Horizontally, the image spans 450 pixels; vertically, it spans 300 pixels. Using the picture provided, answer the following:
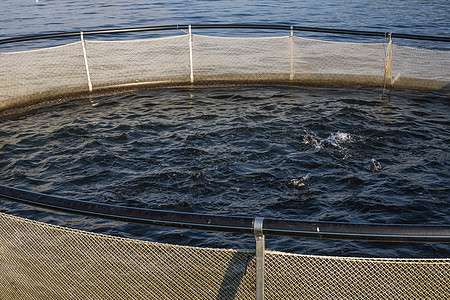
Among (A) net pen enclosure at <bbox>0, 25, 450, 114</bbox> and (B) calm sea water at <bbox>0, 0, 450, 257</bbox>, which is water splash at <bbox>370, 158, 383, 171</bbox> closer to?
(B) calm sea water at <bbox>0, 0, 450, 257</bbox>

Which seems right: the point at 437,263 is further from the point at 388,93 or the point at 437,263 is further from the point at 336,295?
the point at 388,93

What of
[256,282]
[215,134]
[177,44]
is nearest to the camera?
[256,282]

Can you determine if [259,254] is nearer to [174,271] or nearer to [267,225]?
[267,225]

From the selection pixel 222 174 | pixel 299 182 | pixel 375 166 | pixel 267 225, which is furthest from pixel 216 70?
pixel 267 225

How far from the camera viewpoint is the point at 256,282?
2566mm

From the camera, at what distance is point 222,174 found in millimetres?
7816

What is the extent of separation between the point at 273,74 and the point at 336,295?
10887mm

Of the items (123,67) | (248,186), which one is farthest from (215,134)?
(123,67)

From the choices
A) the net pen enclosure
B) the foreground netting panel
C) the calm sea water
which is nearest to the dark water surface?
the calm sea water

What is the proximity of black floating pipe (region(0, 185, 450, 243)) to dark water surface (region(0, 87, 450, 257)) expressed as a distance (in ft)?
11.4

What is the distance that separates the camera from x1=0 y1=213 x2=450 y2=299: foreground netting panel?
8.42 ft

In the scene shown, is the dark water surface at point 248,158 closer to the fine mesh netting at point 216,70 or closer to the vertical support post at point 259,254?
the fine mesh netting at point 216,70

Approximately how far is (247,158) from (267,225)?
19.5ft

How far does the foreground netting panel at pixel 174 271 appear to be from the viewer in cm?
257
